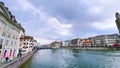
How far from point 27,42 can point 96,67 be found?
59.1 metres

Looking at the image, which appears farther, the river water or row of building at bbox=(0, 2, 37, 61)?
the river water

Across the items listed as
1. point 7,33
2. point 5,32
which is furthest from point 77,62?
point 5,32

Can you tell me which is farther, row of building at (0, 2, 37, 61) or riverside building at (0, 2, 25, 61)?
row of building at (0, 2, 37, 61)

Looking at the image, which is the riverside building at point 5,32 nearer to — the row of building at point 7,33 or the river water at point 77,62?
the row of building at point 7,33

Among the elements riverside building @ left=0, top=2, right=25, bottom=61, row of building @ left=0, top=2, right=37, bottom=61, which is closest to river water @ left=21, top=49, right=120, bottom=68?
row of building @ left=0, top=2, right=37, bottom=61

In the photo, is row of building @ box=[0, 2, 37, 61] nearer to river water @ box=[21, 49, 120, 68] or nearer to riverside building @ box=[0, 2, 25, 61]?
riverside building @ box=[0, 2, 25, 61]

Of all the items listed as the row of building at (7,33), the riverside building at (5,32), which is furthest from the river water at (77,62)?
the riverside building at (5,32)

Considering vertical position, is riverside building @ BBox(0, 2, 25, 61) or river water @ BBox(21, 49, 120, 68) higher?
riverside building @ BBox(0, 2, 25, 61)

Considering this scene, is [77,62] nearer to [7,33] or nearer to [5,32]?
[7,33]

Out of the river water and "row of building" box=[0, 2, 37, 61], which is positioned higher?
"row of building" box=[0, 2, 37, 61]

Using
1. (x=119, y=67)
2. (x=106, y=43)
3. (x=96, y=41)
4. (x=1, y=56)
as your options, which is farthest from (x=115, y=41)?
(x=1, y=56)

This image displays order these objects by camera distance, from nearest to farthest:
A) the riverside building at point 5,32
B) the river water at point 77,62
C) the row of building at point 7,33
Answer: the riverside building at point 5,32, the row of building at point 7,33, the river water at point 77,62

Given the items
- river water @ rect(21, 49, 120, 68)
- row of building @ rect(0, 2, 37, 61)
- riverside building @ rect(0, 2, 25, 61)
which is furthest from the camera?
river water @ rect(21, 49, 120, 68)

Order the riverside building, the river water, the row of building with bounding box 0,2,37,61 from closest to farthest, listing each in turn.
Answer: the riverside building < the row of building with bounding box 0,2,37,61 < the river water
